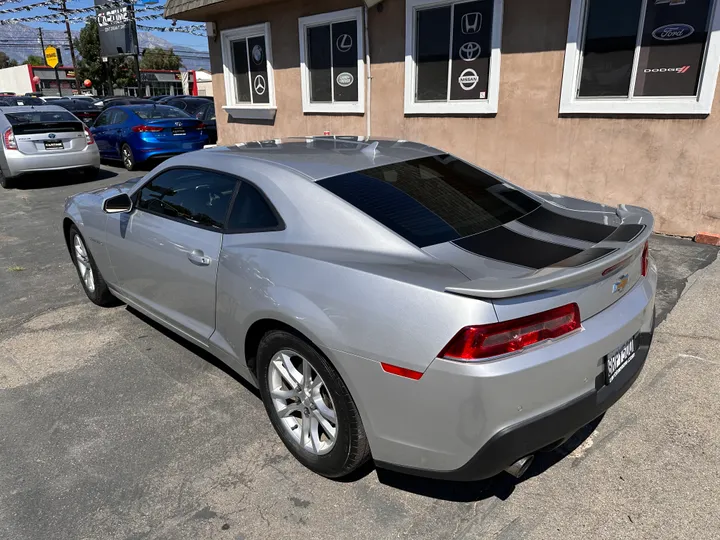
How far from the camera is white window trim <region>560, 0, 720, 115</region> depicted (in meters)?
5.67

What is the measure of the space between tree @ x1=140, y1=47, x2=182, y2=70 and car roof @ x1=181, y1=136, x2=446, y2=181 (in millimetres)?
84678

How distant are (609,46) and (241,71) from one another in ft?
26.4

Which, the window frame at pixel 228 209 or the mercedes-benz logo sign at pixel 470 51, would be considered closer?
the window frame at pixel 228 209

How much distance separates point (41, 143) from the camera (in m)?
10.1

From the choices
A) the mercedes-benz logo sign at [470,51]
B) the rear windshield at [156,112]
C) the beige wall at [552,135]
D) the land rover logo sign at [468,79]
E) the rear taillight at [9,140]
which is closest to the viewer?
the beige wall at [552,135]

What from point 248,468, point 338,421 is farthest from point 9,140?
point 338,421

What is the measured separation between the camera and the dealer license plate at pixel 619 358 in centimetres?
216

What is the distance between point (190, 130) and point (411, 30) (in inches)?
237

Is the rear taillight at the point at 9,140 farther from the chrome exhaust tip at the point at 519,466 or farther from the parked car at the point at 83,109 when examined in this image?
the chrome exhaust tip at the point at 519,466

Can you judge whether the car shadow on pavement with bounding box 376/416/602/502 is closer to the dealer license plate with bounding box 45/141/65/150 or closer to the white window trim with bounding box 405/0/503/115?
the white window trim with bounding box 405/0/503/115

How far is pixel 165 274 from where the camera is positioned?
336cm

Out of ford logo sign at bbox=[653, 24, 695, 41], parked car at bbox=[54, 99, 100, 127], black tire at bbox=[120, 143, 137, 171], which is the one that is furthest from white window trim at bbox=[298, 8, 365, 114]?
parked car at bbox=[54, 99, 100, 127]

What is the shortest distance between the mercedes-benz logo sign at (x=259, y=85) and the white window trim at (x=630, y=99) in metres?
6.74

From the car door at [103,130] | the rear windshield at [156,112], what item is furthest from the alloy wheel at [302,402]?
the car door at [103,130]
